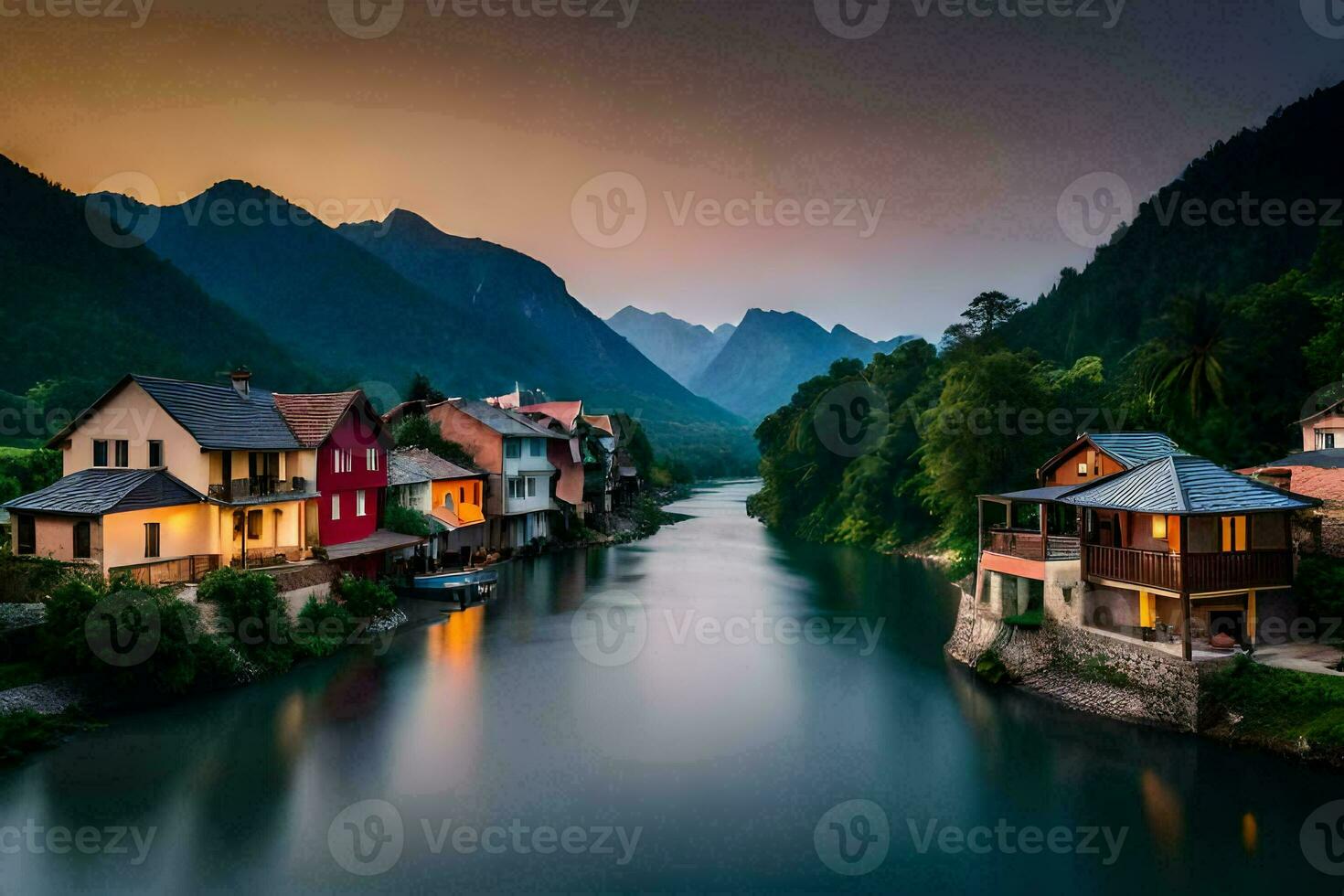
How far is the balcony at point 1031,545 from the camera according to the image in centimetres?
2286

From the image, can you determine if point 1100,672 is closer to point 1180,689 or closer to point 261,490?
point 1180,689

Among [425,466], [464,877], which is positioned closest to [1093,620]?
[464,877]

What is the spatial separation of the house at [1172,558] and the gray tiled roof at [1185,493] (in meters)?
0.03

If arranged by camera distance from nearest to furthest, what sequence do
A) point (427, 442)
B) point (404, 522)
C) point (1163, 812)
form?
point (1163, 812) < point (404, 522) < point (427, 442)

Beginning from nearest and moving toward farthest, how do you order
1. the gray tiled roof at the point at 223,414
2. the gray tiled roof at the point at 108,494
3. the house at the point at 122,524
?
the house at the point at 122,524 → the gray tiled roof at the point at 108,494 → the gray tiled roof at the point at 223,414

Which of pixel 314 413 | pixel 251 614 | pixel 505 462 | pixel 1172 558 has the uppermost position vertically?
pixel 314 413

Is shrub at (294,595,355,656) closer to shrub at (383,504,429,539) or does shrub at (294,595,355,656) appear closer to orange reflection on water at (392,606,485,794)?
orange reflection on water at (392,606,485,794)

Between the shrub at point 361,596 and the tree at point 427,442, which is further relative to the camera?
the tree at point 427,442

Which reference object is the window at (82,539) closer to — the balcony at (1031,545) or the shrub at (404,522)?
the shrub at (404,522)

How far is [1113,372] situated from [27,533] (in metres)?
67.9

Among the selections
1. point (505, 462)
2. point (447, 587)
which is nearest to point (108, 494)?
point (447, 587)

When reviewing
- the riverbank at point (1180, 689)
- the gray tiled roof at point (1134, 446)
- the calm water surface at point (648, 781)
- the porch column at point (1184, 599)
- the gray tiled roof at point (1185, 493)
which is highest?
the gray tiled roof at point (1134, 446)

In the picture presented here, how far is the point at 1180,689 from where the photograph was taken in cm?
1859

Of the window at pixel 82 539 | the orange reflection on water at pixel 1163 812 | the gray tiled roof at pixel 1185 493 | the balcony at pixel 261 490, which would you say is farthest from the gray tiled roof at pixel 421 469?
the orange reflection on water at pixel 1163 812
